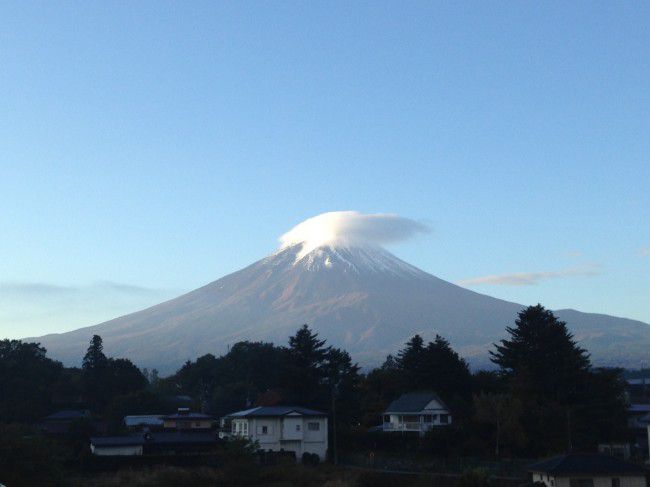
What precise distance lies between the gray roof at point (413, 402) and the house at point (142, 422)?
17642 millimetres

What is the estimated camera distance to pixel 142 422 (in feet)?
207

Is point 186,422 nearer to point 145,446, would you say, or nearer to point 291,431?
point 145,446

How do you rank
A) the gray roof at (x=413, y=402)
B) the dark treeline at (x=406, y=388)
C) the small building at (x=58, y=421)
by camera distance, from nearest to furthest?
the dark treeline at (x=406, y=388) → the gray roof at (x=413, y=402) → the small building at (x=58, y=421)

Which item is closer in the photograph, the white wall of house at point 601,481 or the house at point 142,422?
the white wall of house at point 601,481

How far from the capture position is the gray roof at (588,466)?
29812 mm

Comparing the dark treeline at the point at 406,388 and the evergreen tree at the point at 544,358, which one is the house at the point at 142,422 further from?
the evergreen tree at the point at 544,358

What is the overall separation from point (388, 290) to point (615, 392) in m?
150

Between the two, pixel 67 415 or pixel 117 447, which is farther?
pixel 67 415

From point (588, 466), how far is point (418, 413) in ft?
69.8

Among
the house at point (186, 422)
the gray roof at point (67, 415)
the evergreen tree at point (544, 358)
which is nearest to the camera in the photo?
the evergreen tree at point (544, 358)

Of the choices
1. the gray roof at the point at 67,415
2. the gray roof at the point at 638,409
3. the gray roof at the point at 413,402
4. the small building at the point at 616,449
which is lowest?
the small building at the point at 616,449

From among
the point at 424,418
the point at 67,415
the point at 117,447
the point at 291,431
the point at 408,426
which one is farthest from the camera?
the point at 67,415

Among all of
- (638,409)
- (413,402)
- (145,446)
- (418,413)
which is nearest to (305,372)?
(413,402)

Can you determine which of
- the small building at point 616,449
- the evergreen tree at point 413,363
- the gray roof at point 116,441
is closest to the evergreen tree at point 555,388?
the small building at point 616,449
